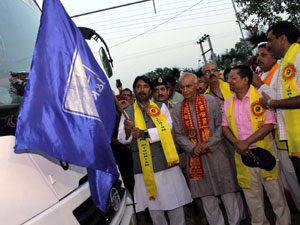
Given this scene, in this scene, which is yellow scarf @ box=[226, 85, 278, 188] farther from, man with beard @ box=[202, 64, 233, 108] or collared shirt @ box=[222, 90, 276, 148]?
man with beard @ box=[202, 64, 233, 108]

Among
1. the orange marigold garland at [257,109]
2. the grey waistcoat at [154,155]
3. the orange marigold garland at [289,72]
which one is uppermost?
the orange marigold garland at [289,72]

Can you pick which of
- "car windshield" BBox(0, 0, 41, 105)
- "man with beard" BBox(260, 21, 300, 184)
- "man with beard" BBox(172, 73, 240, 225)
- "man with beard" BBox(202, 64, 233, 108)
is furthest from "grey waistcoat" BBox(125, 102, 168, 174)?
"car windshield" BBox(0, 0, 41, 105)

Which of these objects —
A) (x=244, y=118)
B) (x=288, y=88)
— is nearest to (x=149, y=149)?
(x=244, y=118)

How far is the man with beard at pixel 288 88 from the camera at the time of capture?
115 inches

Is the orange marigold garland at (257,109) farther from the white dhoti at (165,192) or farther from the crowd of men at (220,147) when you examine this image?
the white dhoti at (165,192)

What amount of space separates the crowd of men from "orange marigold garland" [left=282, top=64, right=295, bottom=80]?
0.09 m

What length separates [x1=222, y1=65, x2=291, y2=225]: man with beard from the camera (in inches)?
131

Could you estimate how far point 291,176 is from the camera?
347cm

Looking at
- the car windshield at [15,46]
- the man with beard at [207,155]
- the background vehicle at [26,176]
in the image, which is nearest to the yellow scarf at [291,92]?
the man with beard at [207,155]

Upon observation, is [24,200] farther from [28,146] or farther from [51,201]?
[28,146]

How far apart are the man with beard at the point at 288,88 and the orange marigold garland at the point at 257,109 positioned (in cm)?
16

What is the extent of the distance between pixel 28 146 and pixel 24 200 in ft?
0.98

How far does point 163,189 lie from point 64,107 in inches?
83.8

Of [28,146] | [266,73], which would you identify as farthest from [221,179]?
[28,146]
